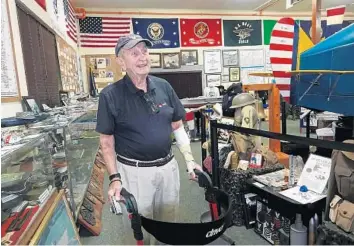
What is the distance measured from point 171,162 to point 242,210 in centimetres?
132

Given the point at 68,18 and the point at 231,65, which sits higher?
the point at 68,18

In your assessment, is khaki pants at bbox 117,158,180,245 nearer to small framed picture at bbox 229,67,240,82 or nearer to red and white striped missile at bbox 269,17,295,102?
red and white striped missile at bbox 269,17,295,102

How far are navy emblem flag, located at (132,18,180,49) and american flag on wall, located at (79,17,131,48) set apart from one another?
40 cm

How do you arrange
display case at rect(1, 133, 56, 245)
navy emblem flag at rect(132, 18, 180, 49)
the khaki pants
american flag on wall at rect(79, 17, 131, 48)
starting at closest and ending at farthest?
display case at rect(1, 133, 56, 245) → the khaki pants → american flag on wall at rect(79, 17, 131, 48) → navy emblem flag at rect(132, 18, 180, 49)

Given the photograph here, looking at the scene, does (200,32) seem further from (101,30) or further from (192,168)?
(192,168)

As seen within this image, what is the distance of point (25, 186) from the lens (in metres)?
1.81

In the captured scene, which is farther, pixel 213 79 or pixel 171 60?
pixel 213 79

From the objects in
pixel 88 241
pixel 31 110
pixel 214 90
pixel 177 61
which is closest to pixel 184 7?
pixel 177 61

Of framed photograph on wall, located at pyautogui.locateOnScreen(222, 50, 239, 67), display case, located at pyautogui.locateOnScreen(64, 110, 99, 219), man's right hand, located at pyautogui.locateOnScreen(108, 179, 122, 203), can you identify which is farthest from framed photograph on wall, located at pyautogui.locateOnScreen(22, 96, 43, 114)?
framed photograph on wall, located at pyautogui.locateOnScreen(222, 50, 239, 67)

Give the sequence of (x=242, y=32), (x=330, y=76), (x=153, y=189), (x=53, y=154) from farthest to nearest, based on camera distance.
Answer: (x=242, y=32) < (x=53, y=154) < (x=330, y=76) < (x=153, y=189)

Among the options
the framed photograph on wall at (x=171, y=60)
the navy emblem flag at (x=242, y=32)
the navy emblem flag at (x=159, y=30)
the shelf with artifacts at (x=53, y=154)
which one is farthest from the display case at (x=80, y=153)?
the navy emblem flag at (x=242, y=32)

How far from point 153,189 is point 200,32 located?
311 inches

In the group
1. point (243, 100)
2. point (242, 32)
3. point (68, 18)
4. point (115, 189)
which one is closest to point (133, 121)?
point (115, 189)

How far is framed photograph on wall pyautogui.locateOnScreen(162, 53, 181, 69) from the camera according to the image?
856cm
